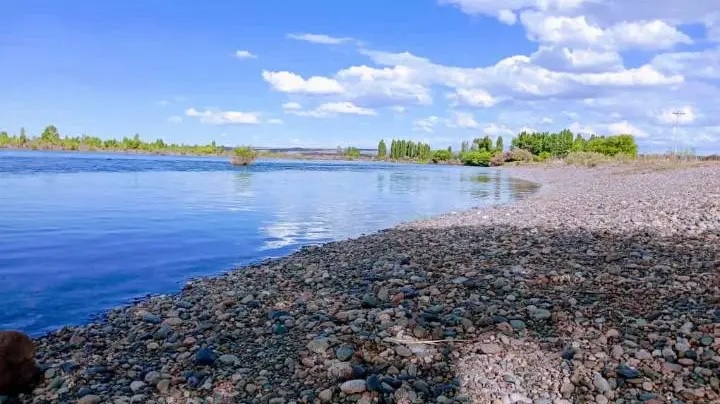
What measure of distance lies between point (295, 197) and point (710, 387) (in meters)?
30.2

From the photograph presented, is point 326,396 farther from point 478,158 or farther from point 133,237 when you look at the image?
point 478,158

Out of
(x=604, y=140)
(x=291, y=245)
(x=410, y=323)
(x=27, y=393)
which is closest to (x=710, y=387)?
(x=410, y=323)

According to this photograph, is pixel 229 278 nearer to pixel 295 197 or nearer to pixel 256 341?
pixel 256 341

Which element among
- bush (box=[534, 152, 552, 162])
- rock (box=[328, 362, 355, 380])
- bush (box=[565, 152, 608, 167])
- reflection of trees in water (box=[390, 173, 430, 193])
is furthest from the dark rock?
bush (box=[534, 152, 552, 162])

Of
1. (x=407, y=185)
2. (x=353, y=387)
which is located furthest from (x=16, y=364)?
(x=407, y=185)

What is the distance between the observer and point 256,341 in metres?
6.34

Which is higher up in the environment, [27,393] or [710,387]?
[710,387]

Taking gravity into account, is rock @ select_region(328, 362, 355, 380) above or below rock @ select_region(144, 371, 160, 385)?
above

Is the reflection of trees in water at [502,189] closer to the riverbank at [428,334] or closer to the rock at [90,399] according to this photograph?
the riverbank at [428,334]

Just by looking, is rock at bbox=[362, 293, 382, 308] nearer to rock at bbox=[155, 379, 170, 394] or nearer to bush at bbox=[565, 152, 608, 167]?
rock at bbox=[155, 379, 170, 394]

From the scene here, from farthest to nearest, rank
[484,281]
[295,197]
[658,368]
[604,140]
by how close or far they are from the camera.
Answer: [604,140] → [295,197] → [484,281] → [658,368]

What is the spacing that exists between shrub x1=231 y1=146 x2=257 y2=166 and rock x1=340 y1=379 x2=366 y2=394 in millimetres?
97129

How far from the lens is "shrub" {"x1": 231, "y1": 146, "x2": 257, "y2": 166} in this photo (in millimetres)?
99250

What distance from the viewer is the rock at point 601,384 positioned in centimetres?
456
